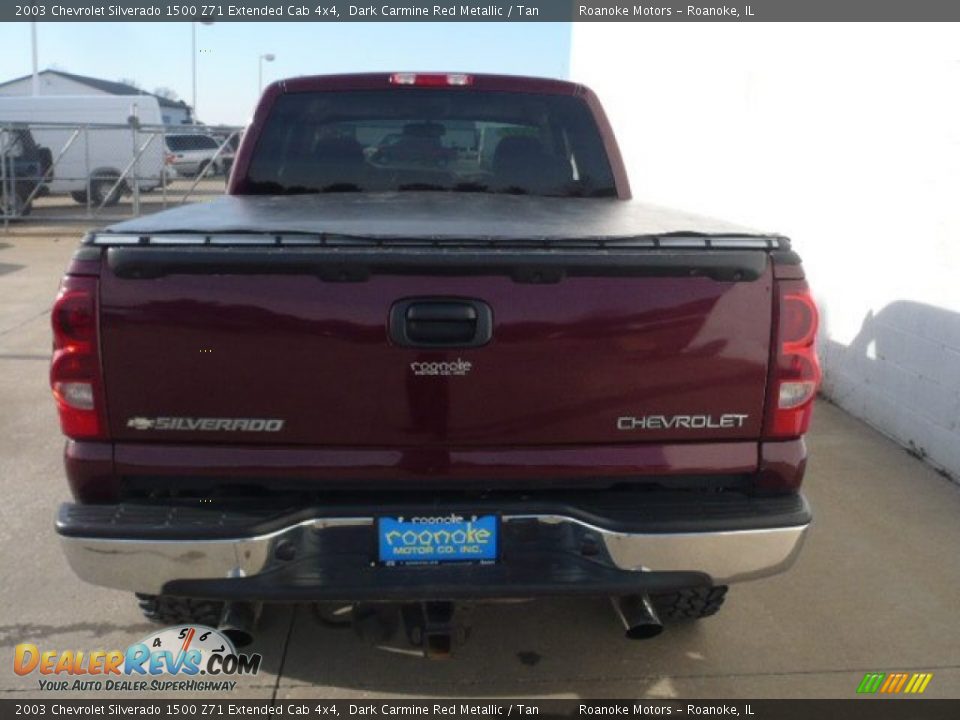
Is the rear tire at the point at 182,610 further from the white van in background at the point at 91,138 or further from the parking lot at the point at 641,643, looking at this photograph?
the white van in background at the point at 91,138

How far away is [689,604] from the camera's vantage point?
3.37m

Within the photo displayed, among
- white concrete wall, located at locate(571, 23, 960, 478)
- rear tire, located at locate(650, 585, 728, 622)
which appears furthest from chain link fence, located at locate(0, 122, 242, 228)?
rear tire, located at locate(650, 585, 728, 622)

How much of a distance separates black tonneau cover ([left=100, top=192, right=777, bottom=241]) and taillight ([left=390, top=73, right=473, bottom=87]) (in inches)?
23.9

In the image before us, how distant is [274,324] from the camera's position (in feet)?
8.36

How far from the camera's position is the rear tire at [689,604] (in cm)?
331

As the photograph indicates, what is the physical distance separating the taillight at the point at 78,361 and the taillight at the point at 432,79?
7.54ft

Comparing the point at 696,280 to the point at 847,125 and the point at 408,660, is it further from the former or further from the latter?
the point at 847,125

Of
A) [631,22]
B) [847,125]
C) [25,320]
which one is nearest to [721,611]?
[847,125]

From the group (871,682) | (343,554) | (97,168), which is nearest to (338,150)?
(343,554)

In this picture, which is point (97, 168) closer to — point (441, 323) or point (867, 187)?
point (867, 187)

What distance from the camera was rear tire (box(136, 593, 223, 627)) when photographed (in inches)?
125

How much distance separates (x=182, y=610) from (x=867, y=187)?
4.96 meters

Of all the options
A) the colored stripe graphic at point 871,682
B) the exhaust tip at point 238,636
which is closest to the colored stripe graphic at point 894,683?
the colored stripe graphic at point 871,682

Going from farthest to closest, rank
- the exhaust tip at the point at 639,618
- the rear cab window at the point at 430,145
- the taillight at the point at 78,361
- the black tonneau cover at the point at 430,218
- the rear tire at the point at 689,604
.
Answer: the rear cab window at the point at 430,145 < the rear tire at the point at 689,604 < the exhaust tip at the point at 639,618 < the black tonneau cover at the point at 430,218 < the taillight at the point at 78,361
